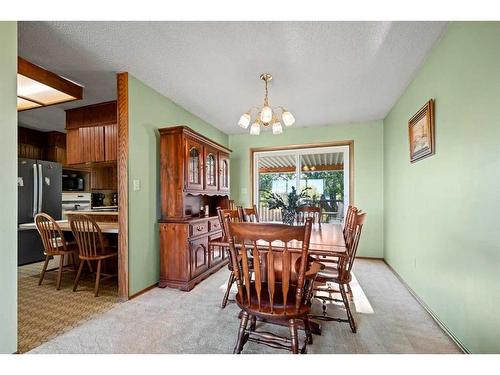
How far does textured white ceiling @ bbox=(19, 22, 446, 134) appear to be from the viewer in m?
1.80

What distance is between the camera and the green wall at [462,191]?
1.34 meters

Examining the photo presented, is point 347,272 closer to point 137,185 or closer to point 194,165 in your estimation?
point 194,165

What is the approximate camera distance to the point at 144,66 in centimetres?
234

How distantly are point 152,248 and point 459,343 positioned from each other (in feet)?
9.59

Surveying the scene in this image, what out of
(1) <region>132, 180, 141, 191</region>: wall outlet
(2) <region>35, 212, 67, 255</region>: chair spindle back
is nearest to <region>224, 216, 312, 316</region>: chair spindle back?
(1) <region>132, 180, 141, 191</region>: wall outlet

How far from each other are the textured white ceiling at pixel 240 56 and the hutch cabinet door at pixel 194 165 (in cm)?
67

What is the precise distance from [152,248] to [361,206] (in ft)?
→ 11.3

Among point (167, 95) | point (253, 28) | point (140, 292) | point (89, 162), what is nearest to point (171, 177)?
point (167, 95)

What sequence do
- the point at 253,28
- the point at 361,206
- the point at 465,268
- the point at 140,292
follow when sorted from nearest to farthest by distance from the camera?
the point at 465,268, the point at 253,28, the point at 140,292, the point at 361,206

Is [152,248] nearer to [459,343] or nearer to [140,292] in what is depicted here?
[140,292]
